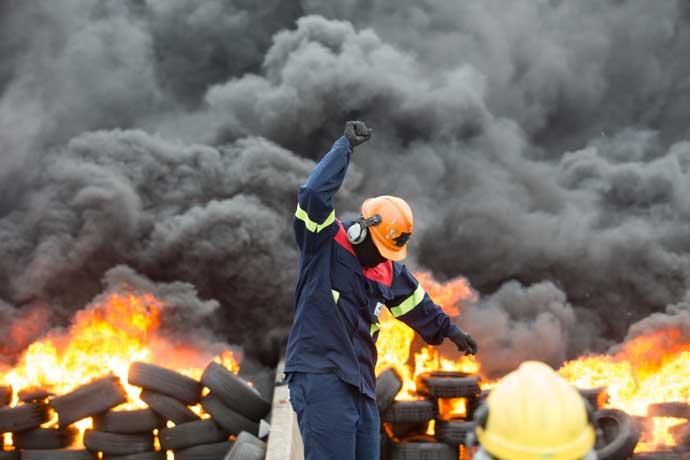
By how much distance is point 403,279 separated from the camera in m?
5.00

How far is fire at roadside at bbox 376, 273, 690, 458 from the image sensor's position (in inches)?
291

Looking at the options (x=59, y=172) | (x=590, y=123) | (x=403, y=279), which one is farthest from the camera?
(x=590, y=123)

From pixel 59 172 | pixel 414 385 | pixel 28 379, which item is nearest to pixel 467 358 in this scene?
pixel 414 385

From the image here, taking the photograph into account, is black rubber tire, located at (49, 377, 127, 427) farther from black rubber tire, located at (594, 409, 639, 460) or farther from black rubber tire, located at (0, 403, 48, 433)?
black rubber tire, located at (594, 409, 639, 460)

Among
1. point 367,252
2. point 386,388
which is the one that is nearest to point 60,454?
point 386,388

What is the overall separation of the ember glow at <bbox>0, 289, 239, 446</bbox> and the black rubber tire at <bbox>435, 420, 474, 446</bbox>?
2.71 metres

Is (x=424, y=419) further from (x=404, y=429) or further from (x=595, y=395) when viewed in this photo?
(x=595, y=395)

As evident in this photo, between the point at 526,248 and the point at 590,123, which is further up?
the point at 590,123

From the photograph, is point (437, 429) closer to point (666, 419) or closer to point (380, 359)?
point (380, 359)

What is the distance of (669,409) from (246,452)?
4.52 meters

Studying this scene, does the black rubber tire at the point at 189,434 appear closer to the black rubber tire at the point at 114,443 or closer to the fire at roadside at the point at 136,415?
the fire at roadside at the point at 136,415

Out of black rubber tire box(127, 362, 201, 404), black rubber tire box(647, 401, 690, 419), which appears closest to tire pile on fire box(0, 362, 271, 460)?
black rubber tire box(127, 362, 201, 404)

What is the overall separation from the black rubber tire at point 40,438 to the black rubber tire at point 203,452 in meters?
1.18

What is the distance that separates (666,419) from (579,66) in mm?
8332
